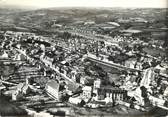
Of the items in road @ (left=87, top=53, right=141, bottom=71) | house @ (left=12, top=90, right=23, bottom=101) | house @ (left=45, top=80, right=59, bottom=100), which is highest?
road @ (left=87, top=53, right=141, bottom=71)

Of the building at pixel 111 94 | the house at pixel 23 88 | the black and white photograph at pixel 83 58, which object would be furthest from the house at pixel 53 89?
the building at pixel 111 94

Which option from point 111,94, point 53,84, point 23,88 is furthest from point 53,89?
point 111,94

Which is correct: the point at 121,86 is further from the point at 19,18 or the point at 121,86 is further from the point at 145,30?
the point at 19,18

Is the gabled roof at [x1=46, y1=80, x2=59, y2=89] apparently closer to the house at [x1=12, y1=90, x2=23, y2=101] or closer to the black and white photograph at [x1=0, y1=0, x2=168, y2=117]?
the black and white photograph at [x1=0, y1=0, x2=168, y2=117]

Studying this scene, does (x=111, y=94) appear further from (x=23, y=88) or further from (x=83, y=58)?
(x=23, y=88)

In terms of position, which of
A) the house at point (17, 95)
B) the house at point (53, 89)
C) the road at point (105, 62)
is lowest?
the house at point (17, 95)

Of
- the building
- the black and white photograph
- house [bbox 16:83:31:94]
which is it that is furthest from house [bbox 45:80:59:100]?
the building

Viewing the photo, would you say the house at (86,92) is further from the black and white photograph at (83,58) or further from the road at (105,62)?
the road at (105,62)
